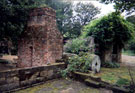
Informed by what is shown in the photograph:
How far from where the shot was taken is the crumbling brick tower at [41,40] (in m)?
5.74

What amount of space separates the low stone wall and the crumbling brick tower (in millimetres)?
1196

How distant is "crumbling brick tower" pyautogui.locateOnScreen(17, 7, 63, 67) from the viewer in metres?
5.74

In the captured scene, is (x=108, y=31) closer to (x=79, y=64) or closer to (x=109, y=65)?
(x=109, y=65)

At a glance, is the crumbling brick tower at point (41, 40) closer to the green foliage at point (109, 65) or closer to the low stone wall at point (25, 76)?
the low stone wall at point (25, 76)

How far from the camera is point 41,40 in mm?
5801

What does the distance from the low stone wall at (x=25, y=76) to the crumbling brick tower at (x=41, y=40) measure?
1.20m

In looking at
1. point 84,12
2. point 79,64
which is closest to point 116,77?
point 79,64

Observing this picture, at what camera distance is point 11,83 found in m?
3.35

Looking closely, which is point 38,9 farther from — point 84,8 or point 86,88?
point 84,8

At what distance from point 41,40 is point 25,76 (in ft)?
8.14

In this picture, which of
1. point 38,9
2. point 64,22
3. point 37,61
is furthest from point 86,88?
point 64,22

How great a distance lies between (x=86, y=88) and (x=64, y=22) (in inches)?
882

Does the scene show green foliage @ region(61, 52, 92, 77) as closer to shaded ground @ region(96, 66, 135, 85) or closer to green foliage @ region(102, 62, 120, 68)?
shaded ground @ region(96, 66, 135, 85)

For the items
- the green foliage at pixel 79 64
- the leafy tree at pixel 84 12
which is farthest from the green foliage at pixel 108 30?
the leafy tree at pixel 84 12
